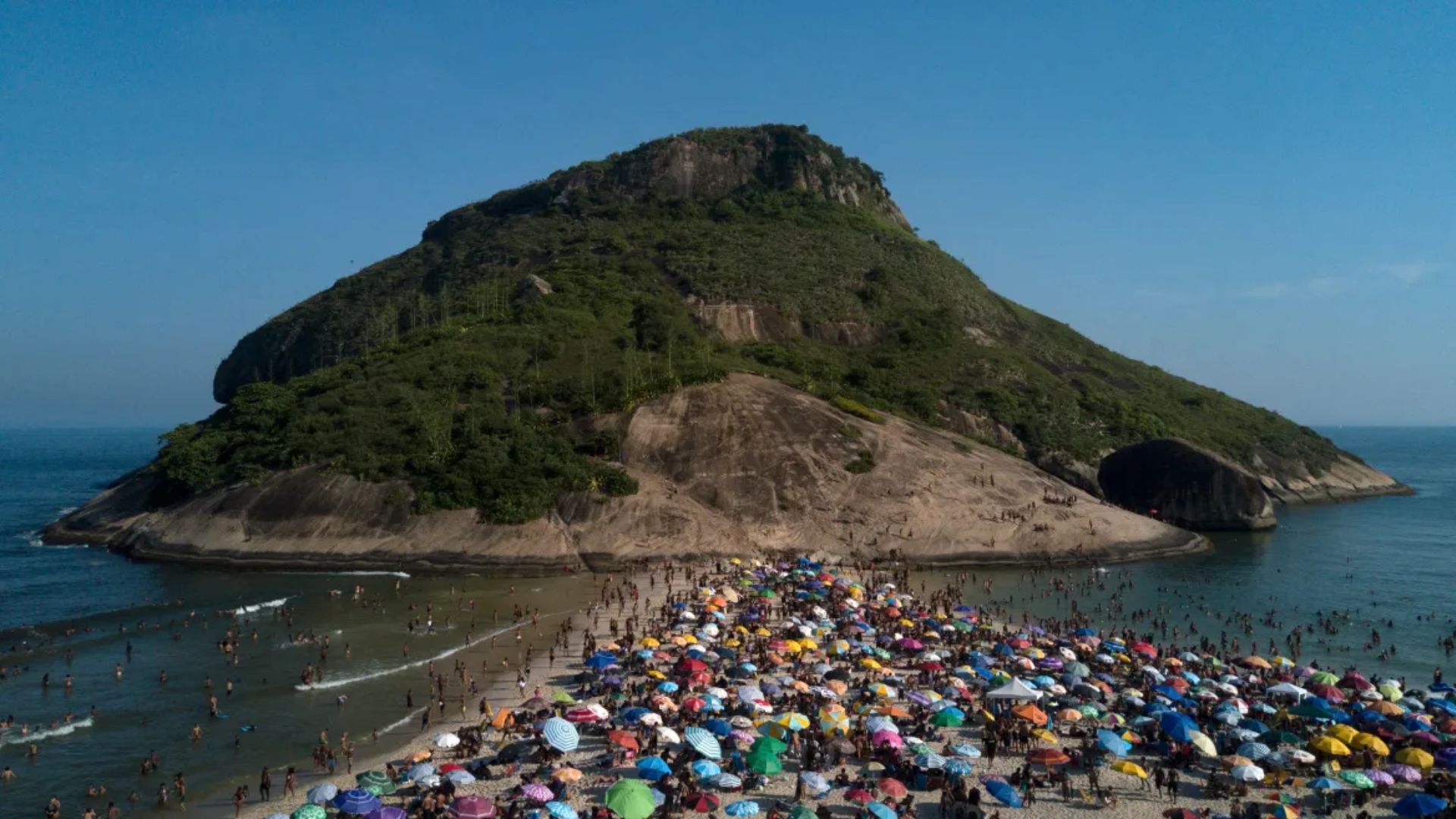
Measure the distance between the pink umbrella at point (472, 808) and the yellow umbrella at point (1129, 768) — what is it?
18.8 metres

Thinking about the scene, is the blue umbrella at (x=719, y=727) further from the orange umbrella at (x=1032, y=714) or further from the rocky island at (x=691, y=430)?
the rocky island at (x=691, y=430)

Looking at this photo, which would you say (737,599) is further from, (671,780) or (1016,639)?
(671,780)

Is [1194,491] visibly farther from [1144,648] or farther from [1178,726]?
[1178,726]

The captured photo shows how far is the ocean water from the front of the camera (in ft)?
106

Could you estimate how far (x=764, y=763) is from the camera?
89.6 ft

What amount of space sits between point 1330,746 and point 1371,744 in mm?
1644

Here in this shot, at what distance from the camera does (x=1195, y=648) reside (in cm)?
4791

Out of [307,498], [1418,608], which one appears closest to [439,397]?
[307,498]

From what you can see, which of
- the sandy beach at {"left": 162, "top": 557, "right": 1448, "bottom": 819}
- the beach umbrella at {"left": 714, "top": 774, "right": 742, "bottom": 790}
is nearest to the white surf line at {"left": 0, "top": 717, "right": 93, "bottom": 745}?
the sandy beach at {"left": 162, "top": 557, "right": 1448, "bottom": 819}

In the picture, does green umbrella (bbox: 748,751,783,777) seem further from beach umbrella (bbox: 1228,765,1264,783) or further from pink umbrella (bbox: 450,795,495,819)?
beach umbrella (bbox: 1228,765,1264,783)

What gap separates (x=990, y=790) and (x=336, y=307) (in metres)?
133

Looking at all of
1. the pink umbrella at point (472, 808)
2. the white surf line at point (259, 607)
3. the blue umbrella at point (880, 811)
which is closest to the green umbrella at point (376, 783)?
the pink umbrella at point (472, 808)

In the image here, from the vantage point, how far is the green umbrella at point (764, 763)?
2716 centimetres

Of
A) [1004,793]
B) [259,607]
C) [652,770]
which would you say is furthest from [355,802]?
[259,607]
